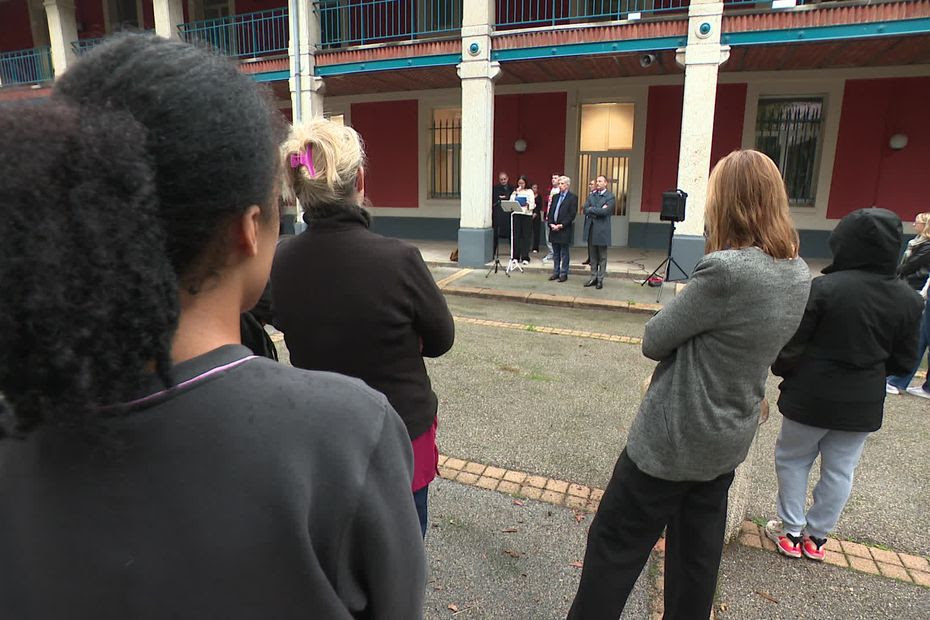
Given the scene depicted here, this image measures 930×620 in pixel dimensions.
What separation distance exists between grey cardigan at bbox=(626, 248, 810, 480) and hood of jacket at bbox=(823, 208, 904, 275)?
830 millimetres

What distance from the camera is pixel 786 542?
2.81m

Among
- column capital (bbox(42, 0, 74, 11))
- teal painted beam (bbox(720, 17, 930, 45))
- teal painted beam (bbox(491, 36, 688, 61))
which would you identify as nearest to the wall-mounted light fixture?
teal painted beam (bbox(720, 17, 930, 45))

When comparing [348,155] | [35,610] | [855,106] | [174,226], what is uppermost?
[855,106]

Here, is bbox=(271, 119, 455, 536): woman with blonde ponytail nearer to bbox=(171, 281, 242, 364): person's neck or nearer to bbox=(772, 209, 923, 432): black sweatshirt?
bbox=(171, 281, 242, 364): person's neck

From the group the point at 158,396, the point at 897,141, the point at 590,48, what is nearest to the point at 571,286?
the point at 590,48

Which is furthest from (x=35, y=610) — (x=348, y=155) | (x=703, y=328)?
(x=703, y=328)

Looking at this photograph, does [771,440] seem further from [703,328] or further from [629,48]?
[629,48]

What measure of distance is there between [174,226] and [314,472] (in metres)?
0.32

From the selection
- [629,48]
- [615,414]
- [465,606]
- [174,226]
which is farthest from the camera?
[629,48]

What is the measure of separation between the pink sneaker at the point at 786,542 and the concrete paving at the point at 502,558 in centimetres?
67

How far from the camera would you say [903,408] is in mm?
4824

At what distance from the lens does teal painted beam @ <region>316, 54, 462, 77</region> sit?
10.5 meters

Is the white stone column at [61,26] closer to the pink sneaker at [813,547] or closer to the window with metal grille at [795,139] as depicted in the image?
the window with metal grille at [795,139]

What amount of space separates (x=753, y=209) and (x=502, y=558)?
6.22ft
